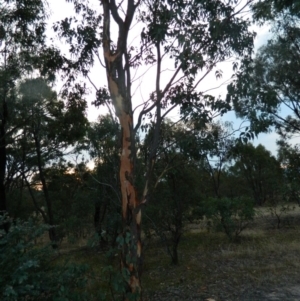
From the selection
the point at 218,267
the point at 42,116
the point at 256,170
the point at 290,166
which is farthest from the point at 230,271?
the point at 256,170

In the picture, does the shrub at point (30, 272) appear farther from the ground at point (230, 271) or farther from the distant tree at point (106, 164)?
the distant tree at point (106, 164)

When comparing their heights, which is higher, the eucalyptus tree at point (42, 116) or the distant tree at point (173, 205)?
the eucalyptus tree at point (42, 116)

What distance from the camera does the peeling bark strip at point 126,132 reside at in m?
6.69

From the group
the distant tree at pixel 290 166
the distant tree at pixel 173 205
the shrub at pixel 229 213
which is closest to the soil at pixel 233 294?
the distant tree at pixel 173 205

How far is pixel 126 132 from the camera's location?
7.21m

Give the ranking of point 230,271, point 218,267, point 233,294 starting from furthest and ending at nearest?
point 218,267 → point 230,271 → point 233,294

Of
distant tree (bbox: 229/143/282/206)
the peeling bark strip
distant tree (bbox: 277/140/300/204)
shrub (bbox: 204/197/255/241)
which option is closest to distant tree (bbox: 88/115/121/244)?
the peeling bark strip

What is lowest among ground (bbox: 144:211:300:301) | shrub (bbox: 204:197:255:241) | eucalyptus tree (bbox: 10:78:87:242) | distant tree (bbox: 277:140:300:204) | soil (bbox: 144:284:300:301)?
soil (bbox: 144:284:300:301)

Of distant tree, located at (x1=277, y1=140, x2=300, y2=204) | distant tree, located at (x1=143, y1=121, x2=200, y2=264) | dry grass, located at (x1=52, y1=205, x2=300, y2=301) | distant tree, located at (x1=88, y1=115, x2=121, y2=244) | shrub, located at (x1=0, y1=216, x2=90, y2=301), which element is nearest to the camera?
shrub, located at (x1=0, y1=216, x2=90, y2=301)

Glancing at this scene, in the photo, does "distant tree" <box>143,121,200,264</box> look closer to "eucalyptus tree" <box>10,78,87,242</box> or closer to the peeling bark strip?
"eucalyptus tree" <box>10,78,87,242</box>

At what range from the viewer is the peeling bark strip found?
21.9 feet

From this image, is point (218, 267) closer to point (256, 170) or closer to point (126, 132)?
point (126, 132)

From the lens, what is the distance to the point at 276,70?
64.8 ft

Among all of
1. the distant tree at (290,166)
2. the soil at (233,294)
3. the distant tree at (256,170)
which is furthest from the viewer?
the distant tree at (256,170)
